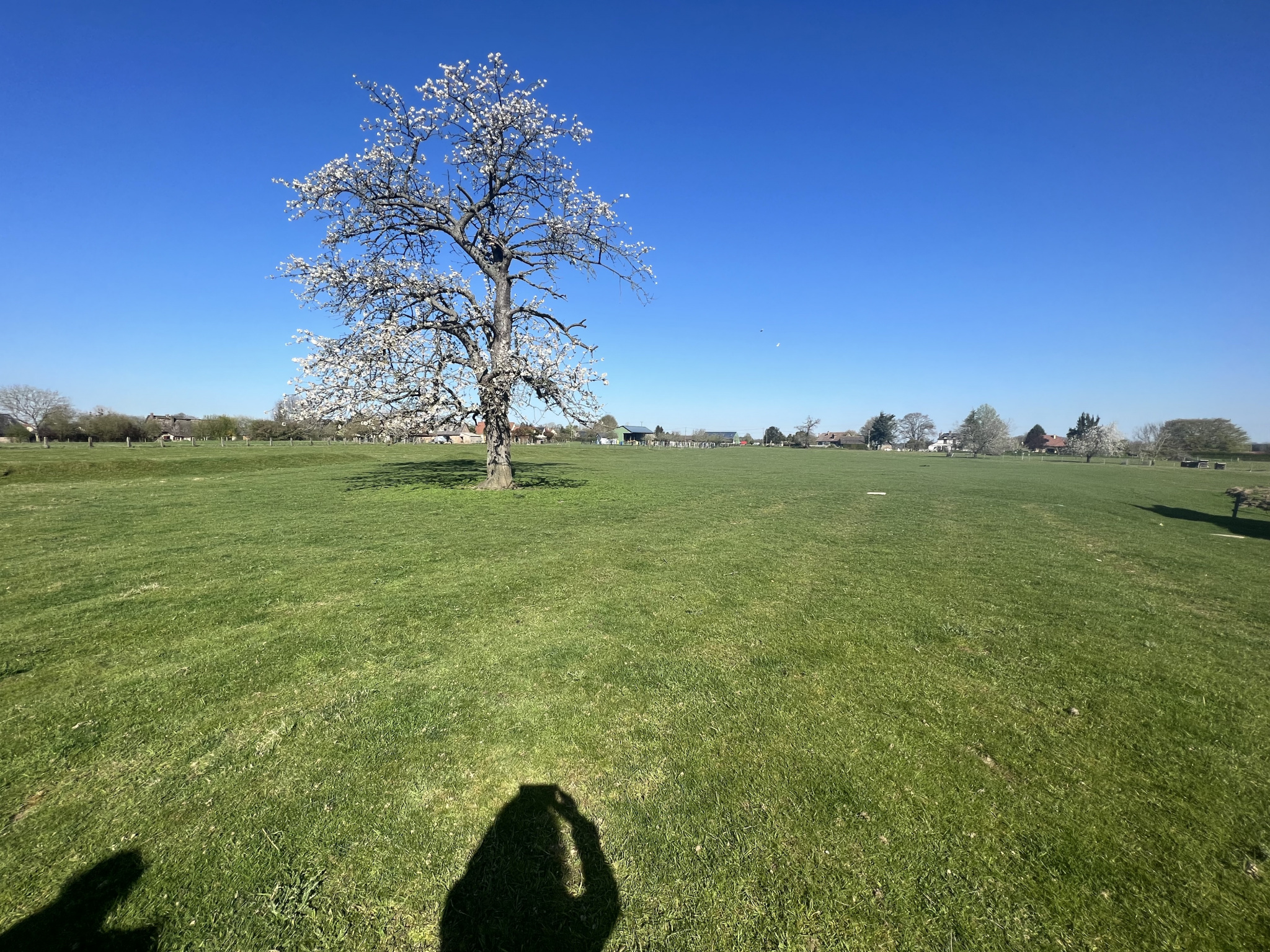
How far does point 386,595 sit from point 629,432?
153130 mm

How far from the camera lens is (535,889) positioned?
2764 mm

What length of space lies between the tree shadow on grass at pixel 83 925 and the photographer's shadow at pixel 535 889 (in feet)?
4.97

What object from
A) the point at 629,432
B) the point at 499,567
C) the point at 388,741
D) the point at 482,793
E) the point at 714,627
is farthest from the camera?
the point at 629,432

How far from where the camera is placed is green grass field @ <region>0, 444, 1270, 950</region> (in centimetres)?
263

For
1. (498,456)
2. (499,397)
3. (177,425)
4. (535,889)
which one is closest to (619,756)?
(535,889)

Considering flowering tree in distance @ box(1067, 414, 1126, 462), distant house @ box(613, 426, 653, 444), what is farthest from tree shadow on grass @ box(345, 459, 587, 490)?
flowering tree in distance @ box(1067, 414, 1126, 462)

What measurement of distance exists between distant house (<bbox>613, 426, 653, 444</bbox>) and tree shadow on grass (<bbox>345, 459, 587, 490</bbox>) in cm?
11020

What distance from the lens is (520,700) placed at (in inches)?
183

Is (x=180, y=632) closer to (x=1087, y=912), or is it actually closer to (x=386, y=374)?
(x=1087, y=912)

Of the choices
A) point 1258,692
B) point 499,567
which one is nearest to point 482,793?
point 499,567

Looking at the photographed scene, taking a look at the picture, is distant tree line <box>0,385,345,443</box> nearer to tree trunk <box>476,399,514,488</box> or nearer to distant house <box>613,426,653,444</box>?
tree trunk <box>476,399,514,488</box>

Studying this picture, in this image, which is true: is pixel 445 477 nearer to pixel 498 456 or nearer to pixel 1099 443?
pixel 498 456

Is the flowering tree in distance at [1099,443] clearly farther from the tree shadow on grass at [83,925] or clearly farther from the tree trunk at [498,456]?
the tree shadow on grass at [83,925]

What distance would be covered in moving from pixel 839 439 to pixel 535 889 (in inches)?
6902
